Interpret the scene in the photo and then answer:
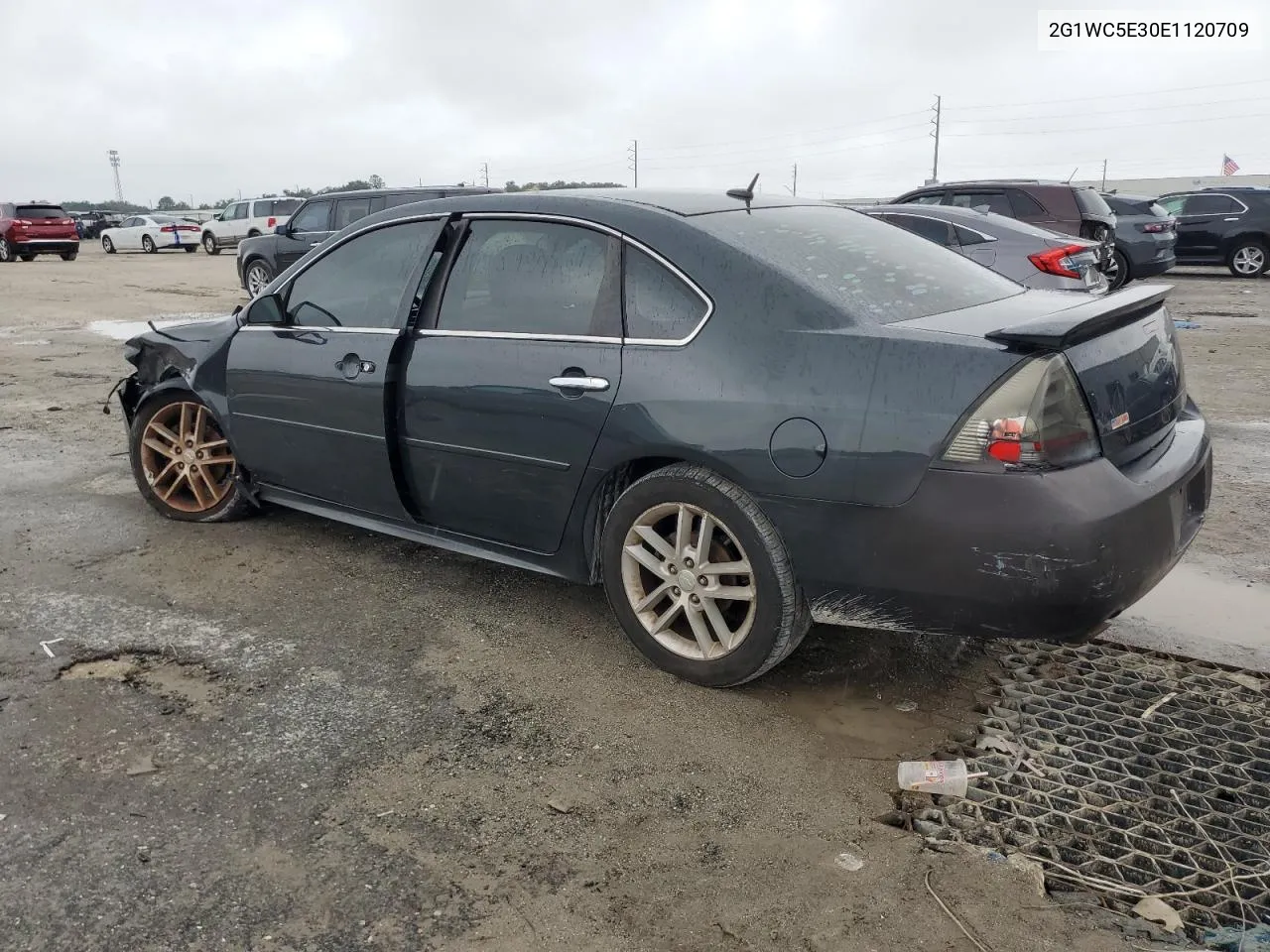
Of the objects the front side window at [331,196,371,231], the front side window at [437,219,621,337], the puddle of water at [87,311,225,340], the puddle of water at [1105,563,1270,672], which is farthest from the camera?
the front side window at [331,196,371,231]

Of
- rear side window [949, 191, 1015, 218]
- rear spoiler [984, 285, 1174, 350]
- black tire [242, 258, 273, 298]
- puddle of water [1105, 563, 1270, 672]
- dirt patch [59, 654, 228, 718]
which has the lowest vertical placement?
puddle of water [1105, 563, 1270, 672]

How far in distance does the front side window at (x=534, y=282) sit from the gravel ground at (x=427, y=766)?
1.15 meters

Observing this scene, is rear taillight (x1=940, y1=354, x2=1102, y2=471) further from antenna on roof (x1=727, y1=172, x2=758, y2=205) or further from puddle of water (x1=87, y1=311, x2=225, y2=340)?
puddle of water (x1=87, y1=311, x2=225, y2=340)

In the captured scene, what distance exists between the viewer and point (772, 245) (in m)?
3.46

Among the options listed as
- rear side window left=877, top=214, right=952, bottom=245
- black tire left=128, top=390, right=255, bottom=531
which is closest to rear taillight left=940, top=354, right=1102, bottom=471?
black tire left=128, top=390, right=255, bottom=531

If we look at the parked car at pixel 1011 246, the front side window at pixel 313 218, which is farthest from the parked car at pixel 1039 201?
the front side window at pixel 313 218

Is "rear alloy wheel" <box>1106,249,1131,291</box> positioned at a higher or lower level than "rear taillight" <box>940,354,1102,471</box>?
lower

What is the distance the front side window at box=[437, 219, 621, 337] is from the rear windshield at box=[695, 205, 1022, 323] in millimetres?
391

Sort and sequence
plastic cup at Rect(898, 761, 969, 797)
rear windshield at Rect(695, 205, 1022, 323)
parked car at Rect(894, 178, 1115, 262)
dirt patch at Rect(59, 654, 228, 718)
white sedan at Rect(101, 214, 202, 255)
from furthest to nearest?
1. white sedan at Rect(101, 214, 202, 255)
2. parked car at Rect(894, 178, 1115, 262)
3. dirt patch at Rect(59, 654, 228, 718)
4. rear windshield at Rect(695, 205, 1022, 323)
5. plastic cup at Rect(898, 761, 969, 797)

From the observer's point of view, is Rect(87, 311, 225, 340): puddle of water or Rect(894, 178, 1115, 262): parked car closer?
Rect(87, 311, 225, 340): puddle of water

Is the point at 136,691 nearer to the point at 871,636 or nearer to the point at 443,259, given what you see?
the point at 443,259

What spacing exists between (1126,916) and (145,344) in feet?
15.8

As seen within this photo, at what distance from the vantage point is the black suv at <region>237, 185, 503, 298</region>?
14602 millimetres

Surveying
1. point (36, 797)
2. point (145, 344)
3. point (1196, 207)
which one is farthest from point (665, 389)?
point (1196, 207)
